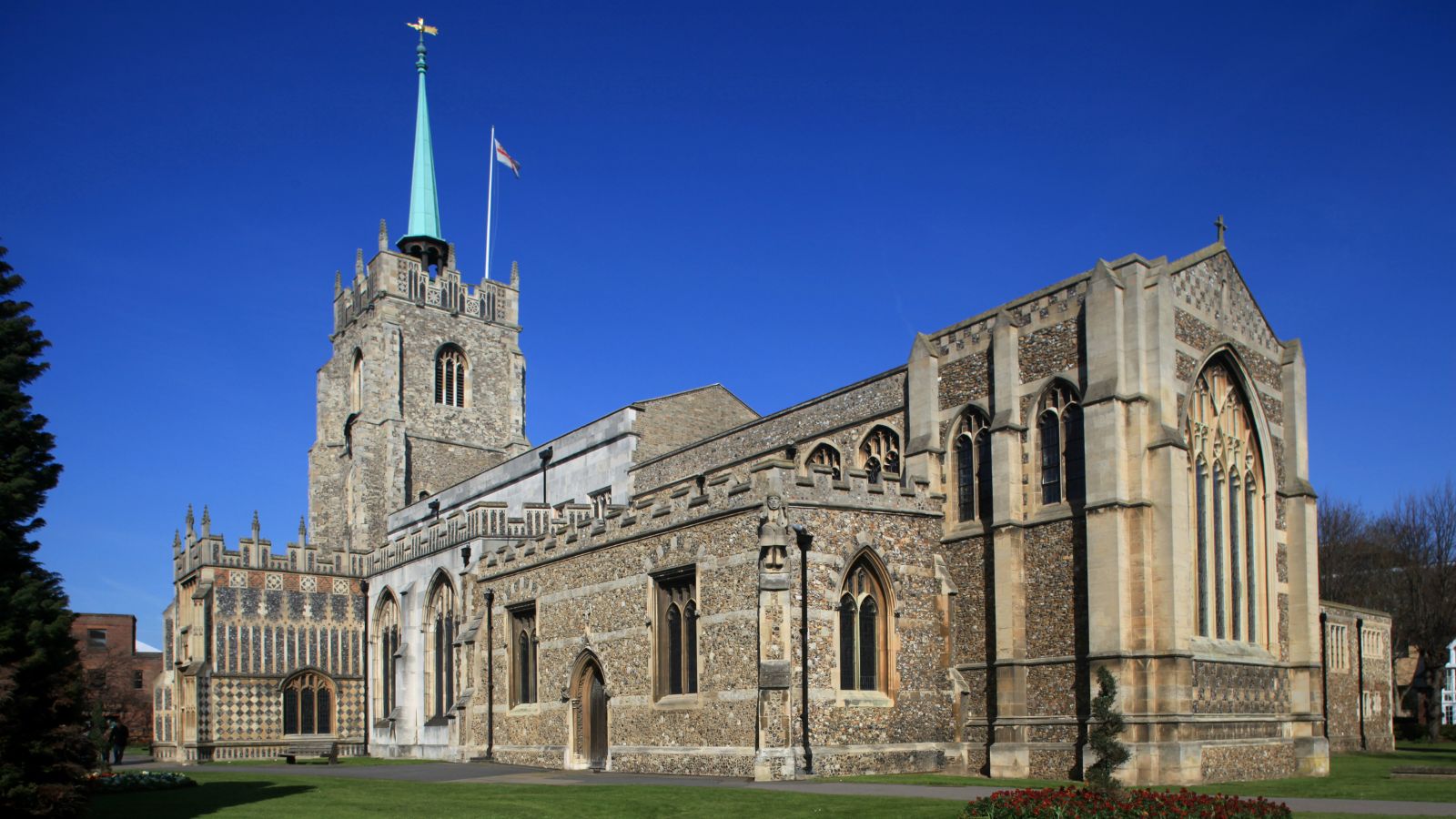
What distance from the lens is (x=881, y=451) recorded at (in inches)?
1243

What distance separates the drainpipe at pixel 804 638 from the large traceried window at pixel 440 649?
19.3 meters

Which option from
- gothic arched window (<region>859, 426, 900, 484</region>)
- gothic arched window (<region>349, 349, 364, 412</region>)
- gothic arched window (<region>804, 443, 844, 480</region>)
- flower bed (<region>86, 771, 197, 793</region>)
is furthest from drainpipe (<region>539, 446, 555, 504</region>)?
flower bed (<region>86, 771, 197, 793</region>)

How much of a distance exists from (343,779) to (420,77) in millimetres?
50553

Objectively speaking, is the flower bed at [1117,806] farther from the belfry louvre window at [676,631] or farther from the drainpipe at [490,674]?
the drainpipe at [490,674]

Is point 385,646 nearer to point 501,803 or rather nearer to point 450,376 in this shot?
point 450,376

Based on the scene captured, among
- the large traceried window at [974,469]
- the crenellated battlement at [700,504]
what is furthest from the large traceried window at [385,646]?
the large traceried window at [974,469]

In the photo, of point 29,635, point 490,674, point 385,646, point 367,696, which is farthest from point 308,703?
point 29,635

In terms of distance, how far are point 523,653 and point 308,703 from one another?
16.7m

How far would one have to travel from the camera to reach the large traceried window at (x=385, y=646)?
155 ft

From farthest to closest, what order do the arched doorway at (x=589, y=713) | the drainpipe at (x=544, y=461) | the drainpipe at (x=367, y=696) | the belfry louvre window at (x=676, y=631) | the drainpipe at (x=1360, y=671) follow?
1. the drainpipe at (x=367, y=696)
2. the drainpipe at (x=544, y=461)
3. the drainpipe at (x=1360, y=671)
4. the arched doorway at (x=589, y=713)
5. the belfry louvre window at (x=676, y=631)

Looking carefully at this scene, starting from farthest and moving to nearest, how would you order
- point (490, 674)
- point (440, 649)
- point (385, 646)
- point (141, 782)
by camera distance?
point (385, 646) < point (440, 649) < point (490, 674) < point (141, 782)

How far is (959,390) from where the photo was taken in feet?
95.8

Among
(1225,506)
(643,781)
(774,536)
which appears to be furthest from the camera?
(1225,506)

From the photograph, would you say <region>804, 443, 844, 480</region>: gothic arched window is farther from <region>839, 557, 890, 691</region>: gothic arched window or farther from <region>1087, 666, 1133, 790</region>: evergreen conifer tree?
<region>1087, 666, 1133, 790</region>: evergreen conifer tree
